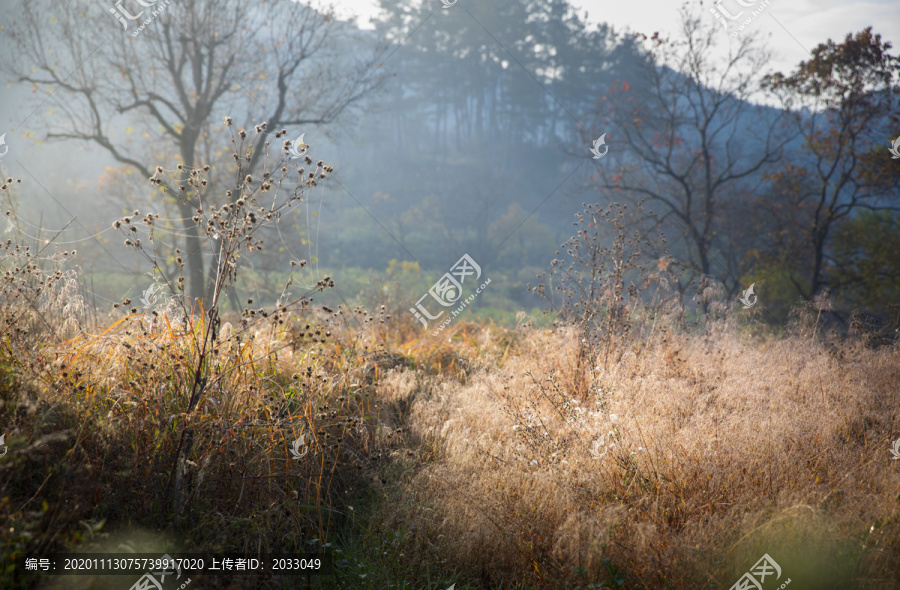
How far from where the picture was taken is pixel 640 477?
299 centimetres

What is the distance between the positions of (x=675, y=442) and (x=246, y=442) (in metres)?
2.64

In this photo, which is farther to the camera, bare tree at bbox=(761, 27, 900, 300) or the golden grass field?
bare tree at bbox=(761, 27, 900, 300)

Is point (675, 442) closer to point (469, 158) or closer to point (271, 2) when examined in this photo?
point (271, 2)

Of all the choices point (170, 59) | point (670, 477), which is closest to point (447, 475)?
point (670, 477)

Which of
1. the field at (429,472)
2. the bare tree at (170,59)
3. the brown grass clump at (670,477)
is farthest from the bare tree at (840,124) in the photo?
the bare tree at (170,59)

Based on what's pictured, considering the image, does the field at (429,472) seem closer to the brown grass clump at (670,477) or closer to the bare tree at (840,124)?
the brown grass clump at (670,477)

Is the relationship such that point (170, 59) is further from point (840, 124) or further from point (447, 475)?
point (840, 124)

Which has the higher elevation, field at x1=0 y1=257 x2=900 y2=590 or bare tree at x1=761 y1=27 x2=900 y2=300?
bare tree at x1=761 y1=27 x2=900 y2=300

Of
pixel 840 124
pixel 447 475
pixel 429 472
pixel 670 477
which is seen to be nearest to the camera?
pixel 670 477

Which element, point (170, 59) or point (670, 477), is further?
point (170, 59)

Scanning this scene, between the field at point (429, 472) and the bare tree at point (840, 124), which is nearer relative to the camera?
the field at point (429, 472)

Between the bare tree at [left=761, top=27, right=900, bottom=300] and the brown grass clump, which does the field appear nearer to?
the brown grass clump

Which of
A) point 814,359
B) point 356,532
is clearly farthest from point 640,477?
point 814,359

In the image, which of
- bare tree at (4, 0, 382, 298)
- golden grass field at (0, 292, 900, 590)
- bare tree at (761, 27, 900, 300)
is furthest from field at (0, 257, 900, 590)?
bare tree at (761, 27, 900, 300)
